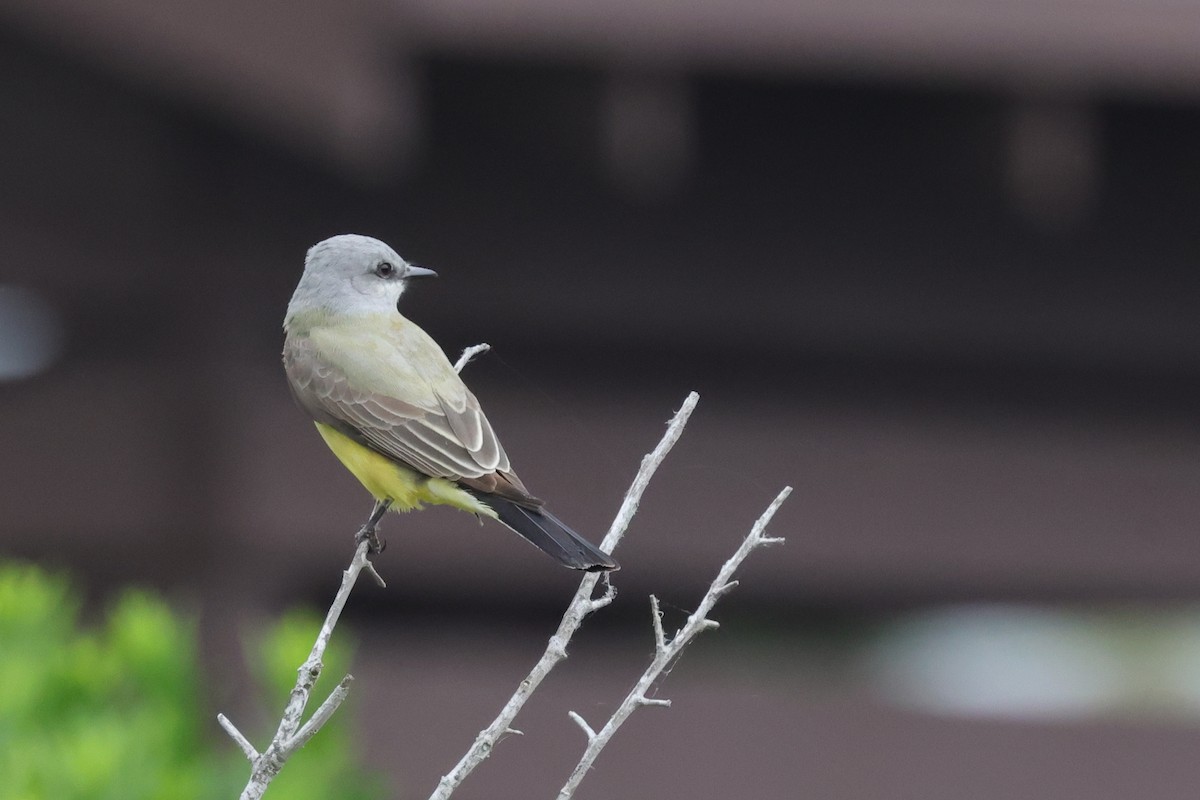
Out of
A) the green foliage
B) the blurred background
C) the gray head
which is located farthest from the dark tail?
the blurred background

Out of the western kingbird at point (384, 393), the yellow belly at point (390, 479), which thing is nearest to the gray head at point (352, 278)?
the western kingbird at point (384, 393)

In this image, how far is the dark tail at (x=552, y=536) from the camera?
5.34 ft

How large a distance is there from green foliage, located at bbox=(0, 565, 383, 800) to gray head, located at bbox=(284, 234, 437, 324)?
3.01 ft

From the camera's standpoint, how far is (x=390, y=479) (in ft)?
6.93

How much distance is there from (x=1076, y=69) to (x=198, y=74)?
95.6 inches

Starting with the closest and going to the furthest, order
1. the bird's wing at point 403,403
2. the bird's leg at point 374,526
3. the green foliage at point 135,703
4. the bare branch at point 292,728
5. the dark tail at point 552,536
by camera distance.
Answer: the bare branch at point 292,728
the dark tail at point 552,536
the bird's wing at point 403,403
the bird's leg at point 374,526
the green foliage at point 135,703

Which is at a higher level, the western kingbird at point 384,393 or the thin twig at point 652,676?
the western kingbird at point 384,393

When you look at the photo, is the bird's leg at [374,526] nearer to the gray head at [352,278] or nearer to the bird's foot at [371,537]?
the bird's foot at [371,537]

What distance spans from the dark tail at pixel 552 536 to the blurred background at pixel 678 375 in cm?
303

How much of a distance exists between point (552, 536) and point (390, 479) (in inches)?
15.7

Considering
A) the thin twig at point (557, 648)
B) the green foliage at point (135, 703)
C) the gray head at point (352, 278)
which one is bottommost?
the green foliage at point (135, 703)

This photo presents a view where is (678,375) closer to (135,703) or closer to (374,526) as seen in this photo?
(135,703)

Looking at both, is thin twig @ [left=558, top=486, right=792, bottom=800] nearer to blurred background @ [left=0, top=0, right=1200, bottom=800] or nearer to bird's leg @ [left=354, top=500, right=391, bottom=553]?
bird's leg @ [left=354, top=500, right=391, bottom=553]

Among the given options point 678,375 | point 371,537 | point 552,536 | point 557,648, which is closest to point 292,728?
point 557,648
